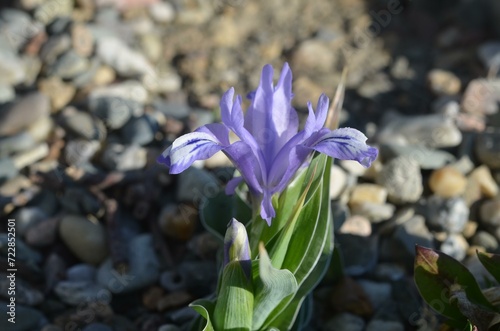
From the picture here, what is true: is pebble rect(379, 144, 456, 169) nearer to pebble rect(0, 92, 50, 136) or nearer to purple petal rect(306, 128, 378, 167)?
purple petal rect(306, 128, 378, 167)

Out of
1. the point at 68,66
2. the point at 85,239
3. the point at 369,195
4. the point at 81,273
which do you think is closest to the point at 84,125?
the point at 68,66

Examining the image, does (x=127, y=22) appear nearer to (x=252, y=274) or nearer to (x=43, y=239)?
(x=43, y=239)

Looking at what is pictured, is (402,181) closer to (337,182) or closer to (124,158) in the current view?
(337,182)

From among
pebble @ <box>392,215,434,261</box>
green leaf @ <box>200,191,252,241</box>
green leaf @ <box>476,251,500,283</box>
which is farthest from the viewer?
pebble @ <box>392,215,434,261</box>

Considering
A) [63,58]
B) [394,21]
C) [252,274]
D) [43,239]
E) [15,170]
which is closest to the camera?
[252,274]

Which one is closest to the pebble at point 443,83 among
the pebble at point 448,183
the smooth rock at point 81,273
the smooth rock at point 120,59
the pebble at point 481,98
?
the pebble at point 481,98

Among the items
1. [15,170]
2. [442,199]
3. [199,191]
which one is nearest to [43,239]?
[15,170]

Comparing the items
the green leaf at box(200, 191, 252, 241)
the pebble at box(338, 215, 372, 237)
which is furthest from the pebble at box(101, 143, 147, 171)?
the pebble at box(338, 215, 372, 237)
